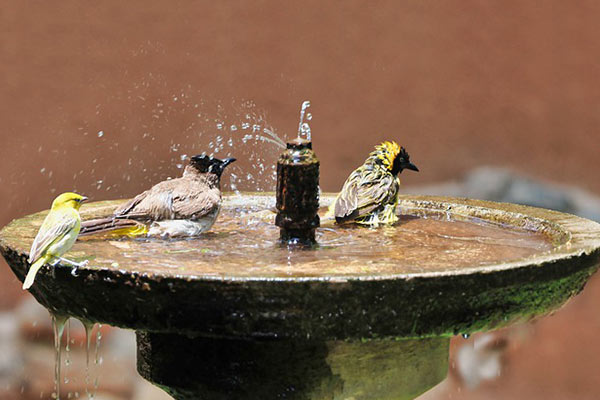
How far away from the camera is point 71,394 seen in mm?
5695

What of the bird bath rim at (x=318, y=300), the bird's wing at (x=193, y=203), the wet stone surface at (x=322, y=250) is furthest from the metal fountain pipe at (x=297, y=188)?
the bird bath rim at (x=318, y=300)

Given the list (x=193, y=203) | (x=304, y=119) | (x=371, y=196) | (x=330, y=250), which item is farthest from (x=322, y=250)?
(x=304, y=119)

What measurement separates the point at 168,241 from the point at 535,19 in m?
2.81

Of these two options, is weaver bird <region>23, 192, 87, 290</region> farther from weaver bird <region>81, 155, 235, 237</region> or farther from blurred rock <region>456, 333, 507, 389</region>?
blurred rock <region>456, 333, 507, 389</region>

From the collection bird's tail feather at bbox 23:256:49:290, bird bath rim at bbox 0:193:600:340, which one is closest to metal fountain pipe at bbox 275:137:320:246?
bird bath rim at bbox 0:193:600:340

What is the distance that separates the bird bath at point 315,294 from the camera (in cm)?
255

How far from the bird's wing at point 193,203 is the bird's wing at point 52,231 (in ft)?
1.68

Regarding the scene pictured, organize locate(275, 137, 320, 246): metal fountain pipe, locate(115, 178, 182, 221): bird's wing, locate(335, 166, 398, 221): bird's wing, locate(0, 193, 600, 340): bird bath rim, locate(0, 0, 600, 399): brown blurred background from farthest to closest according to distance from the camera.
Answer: locate(0, 0, 600, 399): brown blurred background, locate(335, 166, 398, 221): bird's wing, locate(115, 178, 182, 221): bird's wing, locate(275, 137, 320, 246): metal fountain pipe, locate(0, 193, 600, 340): bird bath rim

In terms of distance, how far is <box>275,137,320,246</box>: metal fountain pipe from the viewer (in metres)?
3.17

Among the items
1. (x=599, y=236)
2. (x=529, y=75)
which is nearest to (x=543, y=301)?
(x=599, y=236)

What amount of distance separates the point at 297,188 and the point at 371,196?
0.57 meters

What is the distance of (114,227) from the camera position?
10.7ft

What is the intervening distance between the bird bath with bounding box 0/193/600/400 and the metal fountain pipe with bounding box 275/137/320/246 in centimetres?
10

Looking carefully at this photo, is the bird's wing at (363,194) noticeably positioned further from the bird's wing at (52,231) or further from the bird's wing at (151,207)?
the bird's wing at (52,231)
